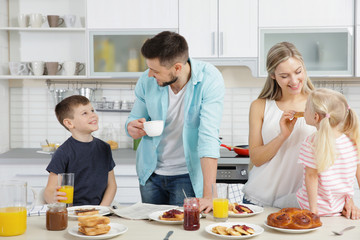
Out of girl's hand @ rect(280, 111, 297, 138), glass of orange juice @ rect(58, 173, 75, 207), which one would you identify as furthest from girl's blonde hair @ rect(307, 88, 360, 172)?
glass of orange juice @ rect(58, 173, 75, 207)

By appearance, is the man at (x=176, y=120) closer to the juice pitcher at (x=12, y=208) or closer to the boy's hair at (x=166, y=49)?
the boy's hair at (x=166, y=49)

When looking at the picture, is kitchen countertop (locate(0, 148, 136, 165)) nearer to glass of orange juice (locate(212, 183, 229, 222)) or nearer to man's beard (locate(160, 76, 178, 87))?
man's beard (locate(160, 76, 178, 87))

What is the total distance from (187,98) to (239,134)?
204 cm

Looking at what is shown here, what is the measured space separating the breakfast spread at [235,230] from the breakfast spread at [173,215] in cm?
17

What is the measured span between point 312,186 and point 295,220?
0.80ft

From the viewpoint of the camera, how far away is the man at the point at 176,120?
82.0 inches

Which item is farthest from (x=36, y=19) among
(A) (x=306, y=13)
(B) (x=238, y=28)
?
(A) (x=306, y=13)

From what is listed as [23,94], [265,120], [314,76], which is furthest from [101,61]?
[265,120]

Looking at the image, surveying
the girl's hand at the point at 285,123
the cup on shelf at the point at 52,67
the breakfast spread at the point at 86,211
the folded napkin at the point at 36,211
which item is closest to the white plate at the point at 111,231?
the breakfast spread at the point at 86,211

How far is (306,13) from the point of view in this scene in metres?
3.70

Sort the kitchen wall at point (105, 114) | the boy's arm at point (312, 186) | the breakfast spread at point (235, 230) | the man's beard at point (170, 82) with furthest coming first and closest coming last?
the kitchen wall at point (105, 114), the man's beard at point (170, 82), the boy's arm at point (312, 186), the breakfast spread at point (235, 230)

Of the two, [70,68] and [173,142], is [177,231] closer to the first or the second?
[173,142]

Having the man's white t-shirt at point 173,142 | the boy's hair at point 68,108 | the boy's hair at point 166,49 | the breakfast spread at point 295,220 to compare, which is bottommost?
the breakfast spread at point 295,220

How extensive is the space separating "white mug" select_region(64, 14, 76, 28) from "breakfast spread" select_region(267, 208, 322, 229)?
9.19 feet
